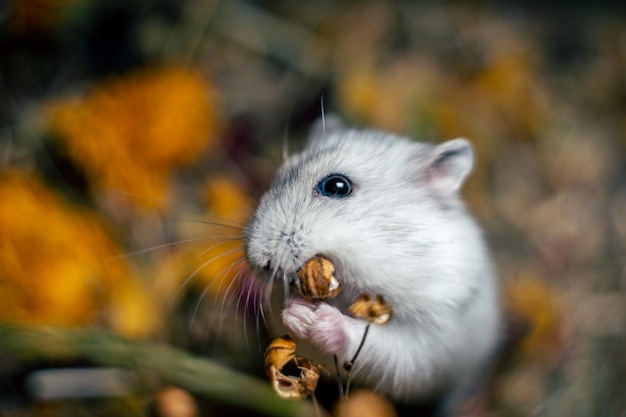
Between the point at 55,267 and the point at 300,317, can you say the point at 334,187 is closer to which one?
the point at 300,317

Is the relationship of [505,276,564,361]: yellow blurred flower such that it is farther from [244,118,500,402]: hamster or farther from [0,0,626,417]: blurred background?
[244,118,500,402]: hamster

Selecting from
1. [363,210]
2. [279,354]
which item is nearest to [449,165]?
[363,210]

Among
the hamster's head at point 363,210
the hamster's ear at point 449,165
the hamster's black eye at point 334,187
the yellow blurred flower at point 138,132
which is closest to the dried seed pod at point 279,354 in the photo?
the hamster's head at point 363,210

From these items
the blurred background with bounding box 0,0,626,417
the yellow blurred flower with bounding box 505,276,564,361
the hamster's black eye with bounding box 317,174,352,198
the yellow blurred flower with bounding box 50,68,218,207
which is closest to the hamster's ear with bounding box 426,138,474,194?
the hamster's black eye with bounding box 317,174,352,198

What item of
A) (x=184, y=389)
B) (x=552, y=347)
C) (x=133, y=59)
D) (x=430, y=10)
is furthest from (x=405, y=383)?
(x=430, y=10)

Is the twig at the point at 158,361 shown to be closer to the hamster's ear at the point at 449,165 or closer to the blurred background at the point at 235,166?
the blurred background at the point at 235,166

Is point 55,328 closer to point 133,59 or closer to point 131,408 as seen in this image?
point 131,408
